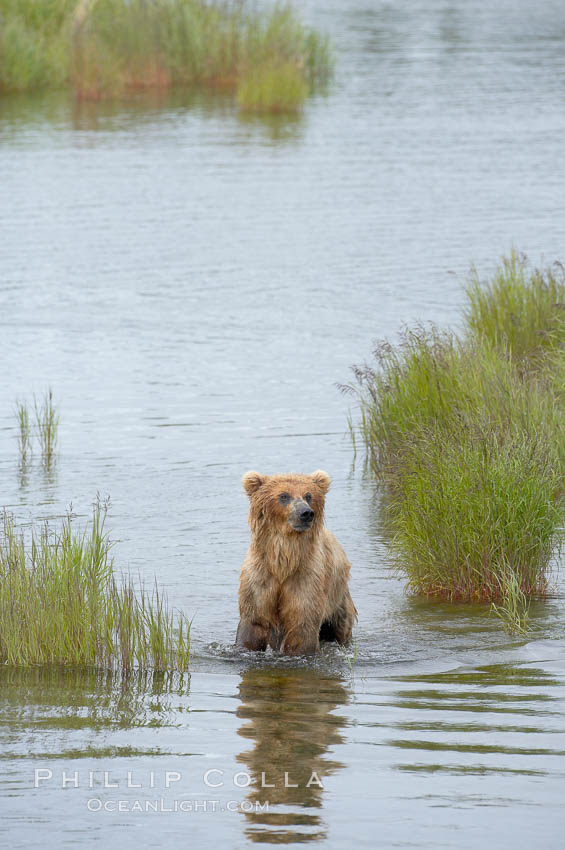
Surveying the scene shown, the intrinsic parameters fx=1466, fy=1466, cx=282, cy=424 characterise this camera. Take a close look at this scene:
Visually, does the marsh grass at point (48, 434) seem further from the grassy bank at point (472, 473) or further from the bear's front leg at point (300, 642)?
the bear's front leg at point (300, 642)

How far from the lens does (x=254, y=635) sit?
26.2 ft

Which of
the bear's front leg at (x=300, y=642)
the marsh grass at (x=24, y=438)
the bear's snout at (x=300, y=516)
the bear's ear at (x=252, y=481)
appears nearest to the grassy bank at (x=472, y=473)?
the bear's front leg at (x=300, y=642)

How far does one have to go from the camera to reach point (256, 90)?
36.1 meters

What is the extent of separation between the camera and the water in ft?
19.3

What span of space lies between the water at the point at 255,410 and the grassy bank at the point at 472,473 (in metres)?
0.24

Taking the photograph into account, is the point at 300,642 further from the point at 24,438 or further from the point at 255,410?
the point at 255,410

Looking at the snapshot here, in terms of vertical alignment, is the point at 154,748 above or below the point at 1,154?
below

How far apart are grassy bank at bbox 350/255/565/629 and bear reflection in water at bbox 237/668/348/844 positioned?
5.33 ft

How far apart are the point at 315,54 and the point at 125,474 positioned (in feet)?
97.4

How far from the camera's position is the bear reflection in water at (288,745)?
5555mm

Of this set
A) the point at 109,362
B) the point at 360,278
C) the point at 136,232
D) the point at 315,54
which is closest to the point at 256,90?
the point at 315,54

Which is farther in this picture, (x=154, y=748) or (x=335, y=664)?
(x=335, y=664)

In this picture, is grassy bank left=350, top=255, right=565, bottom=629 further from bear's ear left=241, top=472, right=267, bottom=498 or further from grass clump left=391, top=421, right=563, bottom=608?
bear's ear left=241, top=472, right=267, bottom=498

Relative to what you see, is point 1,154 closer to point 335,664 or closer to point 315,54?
point 315,54
